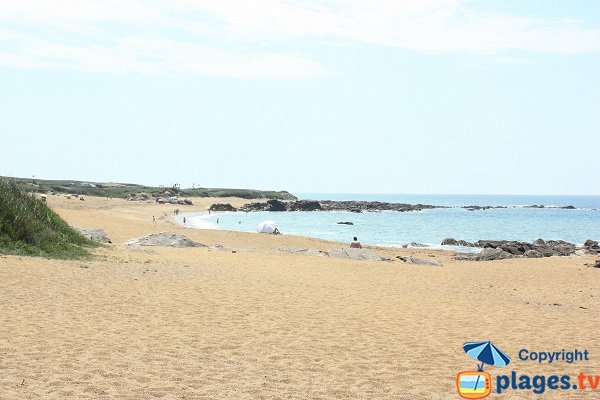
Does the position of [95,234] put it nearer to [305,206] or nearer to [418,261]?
[418,261]

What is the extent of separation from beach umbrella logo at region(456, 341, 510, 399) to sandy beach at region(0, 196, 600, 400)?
0.17 meters

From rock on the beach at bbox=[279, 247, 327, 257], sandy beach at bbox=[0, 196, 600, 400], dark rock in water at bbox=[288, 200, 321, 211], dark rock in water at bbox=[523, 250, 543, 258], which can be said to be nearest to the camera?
sandy beach at bbox=[0, 196, 600, 400]

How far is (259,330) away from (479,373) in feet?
15.2

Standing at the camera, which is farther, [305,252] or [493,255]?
[493,255]

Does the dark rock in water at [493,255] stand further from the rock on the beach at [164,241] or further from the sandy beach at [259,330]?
the rock on the beach at [164,241]

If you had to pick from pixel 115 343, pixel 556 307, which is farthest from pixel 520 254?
pixel 115 343

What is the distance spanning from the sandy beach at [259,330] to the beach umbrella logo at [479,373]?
0.56 ft

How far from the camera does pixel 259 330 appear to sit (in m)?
11.7

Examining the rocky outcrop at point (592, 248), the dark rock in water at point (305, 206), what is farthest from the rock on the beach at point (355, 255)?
the dark rock in water at point (305, 206)

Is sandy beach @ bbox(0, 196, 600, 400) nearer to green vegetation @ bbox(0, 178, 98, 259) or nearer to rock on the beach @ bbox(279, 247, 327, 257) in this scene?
green vegetation @ bbox(0, 178, 98, 259)

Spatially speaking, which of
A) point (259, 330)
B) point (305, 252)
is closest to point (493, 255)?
point (305, 252)

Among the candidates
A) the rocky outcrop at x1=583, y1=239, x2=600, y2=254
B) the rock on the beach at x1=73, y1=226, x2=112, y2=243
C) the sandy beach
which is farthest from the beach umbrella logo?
the rocky outcrop at x1=583, y1=239, x2=600, y2=254

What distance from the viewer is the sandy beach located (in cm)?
815

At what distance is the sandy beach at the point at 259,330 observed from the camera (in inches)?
321
